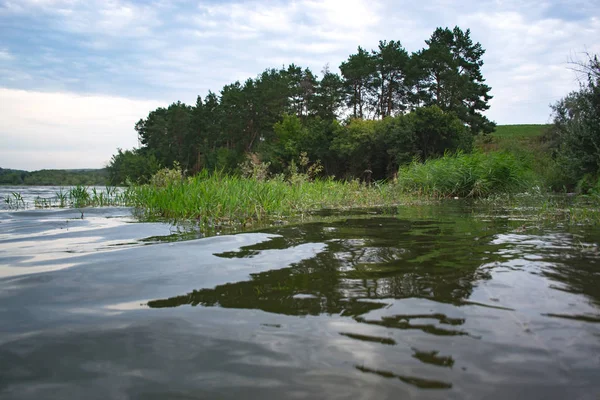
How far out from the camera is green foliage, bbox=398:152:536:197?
48.0ft

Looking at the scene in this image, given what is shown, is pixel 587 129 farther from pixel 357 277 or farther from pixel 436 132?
pixel 436 132

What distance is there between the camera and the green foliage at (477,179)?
575 inches

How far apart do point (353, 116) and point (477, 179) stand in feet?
133

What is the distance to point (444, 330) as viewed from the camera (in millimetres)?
1883

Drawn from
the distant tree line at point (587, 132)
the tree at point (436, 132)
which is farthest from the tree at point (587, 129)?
the tree at point (436, 132)

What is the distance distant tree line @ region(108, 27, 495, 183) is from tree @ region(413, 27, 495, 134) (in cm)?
11

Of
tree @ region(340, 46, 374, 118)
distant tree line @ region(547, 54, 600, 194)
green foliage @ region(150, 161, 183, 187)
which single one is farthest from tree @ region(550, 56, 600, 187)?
tree @ region(340, 46, 374, 118)

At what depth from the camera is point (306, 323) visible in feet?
6.66

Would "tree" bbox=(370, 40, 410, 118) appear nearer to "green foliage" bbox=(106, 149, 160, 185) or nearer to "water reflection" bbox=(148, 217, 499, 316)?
"green foliage" bbox=(106, 149, 160, 185)

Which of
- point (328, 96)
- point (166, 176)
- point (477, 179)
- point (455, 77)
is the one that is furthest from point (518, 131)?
point (166, 176)

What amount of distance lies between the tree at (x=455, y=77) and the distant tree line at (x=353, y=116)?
11 cm

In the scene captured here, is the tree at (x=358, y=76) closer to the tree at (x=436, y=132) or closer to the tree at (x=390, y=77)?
the tree at (x=390, y=77)

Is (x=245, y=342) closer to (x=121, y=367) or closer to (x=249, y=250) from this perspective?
(x=121, y=367)

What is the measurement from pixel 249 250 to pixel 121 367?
2.63m
